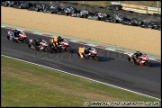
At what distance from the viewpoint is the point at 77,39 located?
121 feet

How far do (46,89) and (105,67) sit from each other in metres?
9.18

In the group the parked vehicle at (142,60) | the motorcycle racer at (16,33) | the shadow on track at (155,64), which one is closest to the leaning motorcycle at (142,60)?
the parked vehicle at (142,60)

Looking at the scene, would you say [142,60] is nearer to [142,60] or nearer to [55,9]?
[142,60]

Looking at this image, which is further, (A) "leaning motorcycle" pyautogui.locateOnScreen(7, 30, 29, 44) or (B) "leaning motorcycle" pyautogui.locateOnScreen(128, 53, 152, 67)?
(A) "leaning motorcycle" pyautogui.locateOnScreen(7, 30, 29, 44)

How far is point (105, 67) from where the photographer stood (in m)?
27.9

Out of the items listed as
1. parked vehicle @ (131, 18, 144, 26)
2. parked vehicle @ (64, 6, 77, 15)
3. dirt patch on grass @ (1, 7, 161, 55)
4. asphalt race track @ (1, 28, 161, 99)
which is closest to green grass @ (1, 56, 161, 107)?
asphalt race track @ (1, 28, 161, 99)

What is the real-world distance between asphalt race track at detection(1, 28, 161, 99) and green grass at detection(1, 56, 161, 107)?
6.11ft

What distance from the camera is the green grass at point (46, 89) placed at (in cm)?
1691

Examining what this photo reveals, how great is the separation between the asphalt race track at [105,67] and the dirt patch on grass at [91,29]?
4877 mm

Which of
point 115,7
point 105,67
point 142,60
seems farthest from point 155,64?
point 115,7

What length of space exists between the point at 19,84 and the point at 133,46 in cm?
1791

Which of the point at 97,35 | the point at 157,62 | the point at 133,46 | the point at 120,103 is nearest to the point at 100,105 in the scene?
the point at 120,103

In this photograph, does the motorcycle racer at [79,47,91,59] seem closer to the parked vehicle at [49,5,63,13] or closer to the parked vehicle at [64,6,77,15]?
the parked vehicle at [64,6,77,15]

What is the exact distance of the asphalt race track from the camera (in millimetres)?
24609
